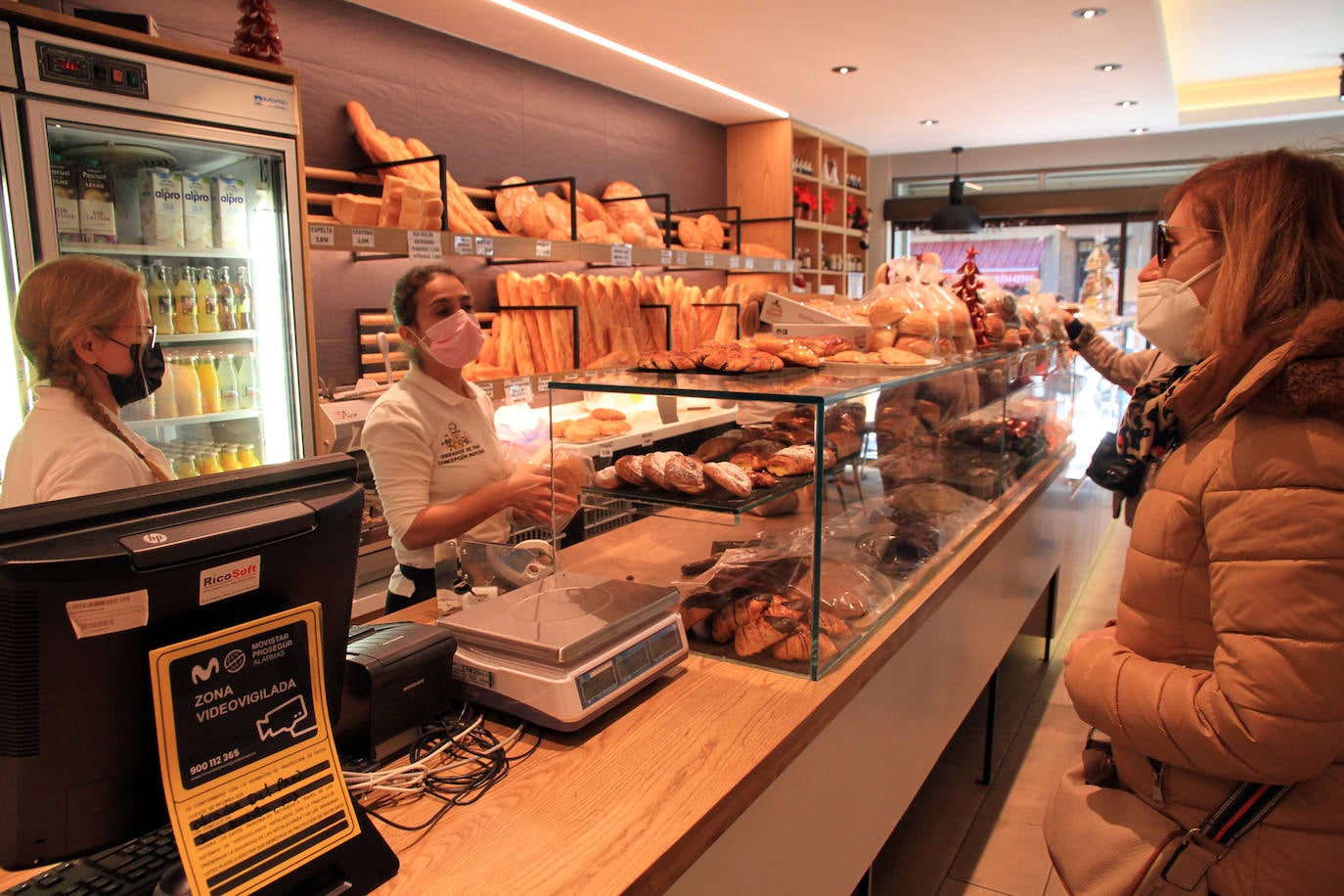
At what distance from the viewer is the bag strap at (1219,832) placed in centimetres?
129

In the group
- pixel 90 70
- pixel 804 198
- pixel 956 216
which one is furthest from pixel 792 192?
pixel 90 70

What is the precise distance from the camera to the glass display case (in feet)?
5.20

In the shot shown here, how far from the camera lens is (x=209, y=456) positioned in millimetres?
2807

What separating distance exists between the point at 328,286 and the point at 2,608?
2.84 m

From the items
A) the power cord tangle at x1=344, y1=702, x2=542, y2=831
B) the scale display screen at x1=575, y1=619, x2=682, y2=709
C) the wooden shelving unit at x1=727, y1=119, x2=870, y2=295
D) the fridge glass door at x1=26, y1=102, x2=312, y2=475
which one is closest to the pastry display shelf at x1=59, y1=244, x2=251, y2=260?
the fridge glass door at x1=26, y1=102, x2=312, y2=475

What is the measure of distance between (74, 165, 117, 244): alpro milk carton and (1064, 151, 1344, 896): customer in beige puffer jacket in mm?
2603

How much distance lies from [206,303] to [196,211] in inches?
11.1

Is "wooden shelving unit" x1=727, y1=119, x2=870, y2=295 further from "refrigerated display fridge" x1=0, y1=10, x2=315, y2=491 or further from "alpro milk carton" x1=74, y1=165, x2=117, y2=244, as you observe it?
"alpro milk carton" x1=74, y1=165, x2=117, y2=244

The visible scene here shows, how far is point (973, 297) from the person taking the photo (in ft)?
9.92

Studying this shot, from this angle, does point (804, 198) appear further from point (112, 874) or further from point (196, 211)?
point (112, 874)

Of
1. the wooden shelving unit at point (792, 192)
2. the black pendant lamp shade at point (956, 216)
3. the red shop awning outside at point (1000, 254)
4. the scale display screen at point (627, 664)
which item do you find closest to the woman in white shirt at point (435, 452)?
the scale display screen at point (627, 664)

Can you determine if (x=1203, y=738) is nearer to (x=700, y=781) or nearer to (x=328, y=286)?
(x=700, y=781)

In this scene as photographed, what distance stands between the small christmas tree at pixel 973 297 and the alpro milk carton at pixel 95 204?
8.52 ft

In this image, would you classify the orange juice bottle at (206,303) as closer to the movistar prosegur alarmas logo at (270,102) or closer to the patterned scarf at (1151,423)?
the movistar prosegur alarmas logo at (270,102)
